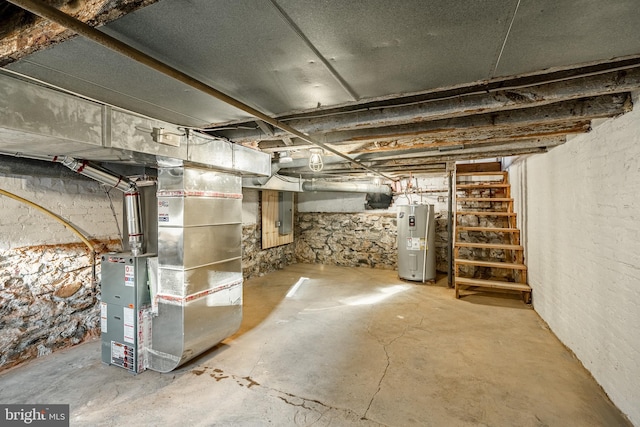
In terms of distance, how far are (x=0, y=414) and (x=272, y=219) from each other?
13.6ft

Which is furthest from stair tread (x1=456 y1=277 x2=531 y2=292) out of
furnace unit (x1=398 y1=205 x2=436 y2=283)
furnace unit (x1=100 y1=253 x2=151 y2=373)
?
furnace unit (x1=100 y1=253 x2=151 y2=373)

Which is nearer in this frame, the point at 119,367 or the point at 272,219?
the point at 119,367

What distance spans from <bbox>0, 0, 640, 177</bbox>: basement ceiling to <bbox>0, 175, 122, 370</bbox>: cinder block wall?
1.65 meters

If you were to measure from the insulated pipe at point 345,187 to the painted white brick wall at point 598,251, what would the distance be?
2.80 m

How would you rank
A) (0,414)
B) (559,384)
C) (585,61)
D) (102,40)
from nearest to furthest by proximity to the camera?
(102,40), (585,61), (0,414), (559,384)

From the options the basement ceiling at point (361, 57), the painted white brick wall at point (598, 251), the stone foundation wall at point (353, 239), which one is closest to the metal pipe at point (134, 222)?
the basement ceiling at point (361, 57)

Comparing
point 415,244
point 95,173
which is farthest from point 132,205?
point 415,244

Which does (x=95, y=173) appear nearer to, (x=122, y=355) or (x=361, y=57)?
(x=122, y=355)

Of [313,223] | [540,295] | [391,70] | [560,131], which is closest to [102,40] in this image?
[391,70]

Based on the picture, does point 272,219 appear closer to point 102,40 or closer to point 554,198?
point 554,198

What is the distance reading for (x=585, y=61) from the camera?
1.16 meters

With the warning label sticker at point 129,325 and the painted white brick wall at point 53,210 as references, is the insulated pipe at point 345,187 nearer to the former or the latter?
the painted white brick wall at point 53,210

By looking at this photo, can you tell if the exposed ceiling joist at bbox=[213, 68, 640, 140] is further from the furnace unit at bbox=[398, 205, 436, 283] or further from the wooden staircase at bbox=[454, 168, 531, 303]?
the furnace unit at bbox=[398, 205, 436, 283]

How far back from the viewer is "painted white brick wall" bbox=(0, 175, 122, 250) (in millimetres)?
2361
